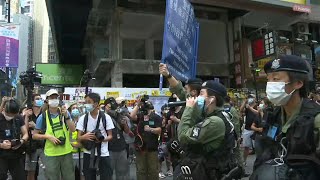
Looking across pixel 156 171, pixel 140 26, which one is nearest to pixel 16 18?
pixel 140 26

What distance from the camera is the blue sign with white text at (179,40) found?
792 cm

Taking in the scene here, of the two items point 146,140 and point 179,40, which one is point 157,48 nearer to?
point 179,40

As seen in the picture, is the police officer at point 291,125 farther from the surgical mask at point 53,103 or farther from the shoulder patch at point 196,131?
the surgical mask at point 53,103

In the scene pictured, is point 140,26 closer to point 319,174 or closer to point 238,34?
point 238,34

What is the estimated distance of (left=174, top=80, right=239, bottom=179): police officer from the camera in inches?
152

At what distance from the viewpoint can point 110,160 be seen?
25.4 feet

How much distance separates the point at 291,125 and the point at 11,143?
5461 mm

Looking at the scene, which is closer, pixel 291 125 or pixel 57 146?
pixel 291 125

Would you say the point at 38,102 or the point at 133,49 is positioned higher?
the point at 133,49

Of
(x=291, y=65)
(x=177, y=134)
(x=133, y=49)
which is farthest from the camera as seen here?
(x=133, y=49)

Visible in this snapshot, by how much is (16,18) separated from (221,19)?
20155 millimetres

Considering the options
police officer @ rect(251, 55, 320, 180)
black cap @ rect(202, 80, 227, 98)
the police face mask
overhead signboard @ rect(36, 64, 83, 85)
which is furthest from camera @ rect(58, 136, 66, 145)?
overhead signboard @ rect(36, 64, 83, 85)

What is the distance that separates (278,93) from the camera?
282 centimetres

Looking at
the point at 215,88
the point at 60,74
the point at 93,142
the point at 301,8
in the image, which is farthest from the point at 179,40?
the point at 60,74
